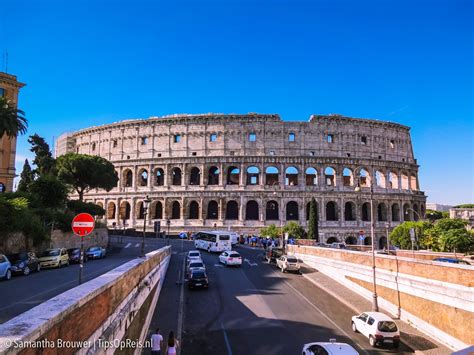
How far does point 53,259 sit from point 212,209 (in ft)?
116

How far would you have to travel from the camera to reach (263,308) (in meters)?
18.6

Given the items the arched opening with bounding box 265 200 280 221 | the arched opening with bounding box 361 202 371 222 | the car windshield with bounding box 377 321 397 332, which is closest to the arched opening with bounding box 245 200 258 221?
the arched opening with bounding box 265 200 280 221

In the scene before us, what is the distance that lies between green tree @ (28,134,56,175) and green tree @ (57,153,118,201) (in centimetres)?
181

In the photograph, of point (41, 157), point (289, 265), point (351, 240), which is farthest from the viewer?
point (351, 240)

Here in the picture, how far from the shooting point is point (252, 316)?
17.4 meters

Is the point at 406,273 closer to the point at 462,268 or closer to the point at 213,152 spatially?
the point at 462,268

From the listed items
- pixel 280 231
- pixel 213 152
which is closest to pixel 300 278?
pixel 280 231

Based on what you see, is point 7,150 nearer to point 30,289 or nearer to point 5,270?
point 5,270

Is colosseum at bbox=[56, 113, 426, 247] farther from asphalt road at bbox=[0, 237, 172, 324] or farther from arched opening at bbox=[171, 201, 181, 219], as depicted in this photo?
asphalt road at bbox=[0, 237, 172, 324]

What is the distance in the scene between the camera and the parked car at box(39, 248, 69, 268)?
24469mm

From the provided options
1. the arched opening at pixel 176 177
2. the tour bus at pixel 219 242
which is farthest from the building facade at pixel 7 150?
the arched opening at pixel 176 177

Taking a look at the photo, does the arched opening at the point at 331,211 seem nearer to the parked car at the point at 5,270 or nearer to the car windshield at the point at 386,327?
the car windshield at the point at 386,327

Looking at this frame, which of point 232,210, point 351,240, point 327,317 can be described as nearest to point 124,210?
point 232,210

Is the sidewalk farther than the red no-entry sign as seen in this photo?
Yes
